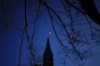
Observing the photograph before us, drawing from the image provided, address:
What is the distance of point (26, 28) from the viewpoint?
546 cm

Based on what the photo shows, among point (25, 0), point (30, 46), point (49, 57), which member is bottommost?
point (49, 57)

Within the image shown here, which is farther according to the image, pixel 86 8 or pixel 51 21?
pixel 51 21

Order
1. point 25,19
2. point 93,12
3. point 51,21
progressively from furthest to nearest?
point 51,21
point 25,19
point 93,12

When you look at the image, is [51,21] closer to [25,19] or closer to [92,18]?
[25,19]

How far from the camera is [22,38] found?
5.49m

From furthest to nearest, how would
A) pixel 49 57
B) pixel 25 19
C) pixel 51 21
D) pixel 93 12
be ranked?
pixel 49 57, pixel 51 21, pixel 25 19, pixel 93 12

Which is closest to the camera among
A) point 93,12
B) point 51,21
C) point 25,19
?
point 93,12

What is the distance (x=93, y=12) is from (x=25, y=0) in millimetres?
2359

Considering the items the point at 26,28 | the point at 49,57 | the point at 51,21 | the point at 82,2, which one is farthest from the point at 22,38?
the point at 49,57

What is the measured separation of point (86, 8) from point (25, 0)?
2.25 m

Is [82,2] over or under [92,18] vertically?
over

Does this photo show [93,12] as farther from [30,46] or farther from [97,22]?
[30,46]

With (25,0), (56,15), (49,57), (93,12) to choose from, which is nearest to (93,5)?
(93,12)

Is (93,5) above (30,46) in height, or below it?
above
